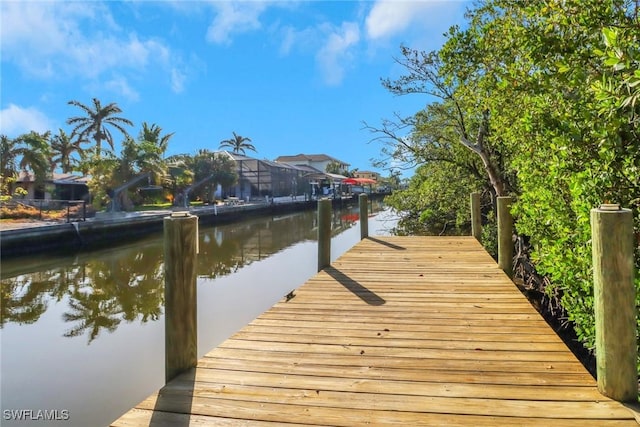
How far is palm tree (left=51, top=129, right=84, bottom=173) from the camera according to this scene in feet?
107

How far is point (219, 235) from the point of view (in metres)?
17.9

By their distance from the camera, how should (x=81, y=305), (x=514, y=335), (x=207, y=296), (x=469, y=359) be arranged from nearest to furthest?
(x=469, y=359), (x=514, y=335), (x=81, y=305), (x=207, y=296)

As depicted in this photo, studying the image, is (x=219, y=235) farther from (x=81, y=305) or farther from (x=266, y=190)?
(x=266, y=190)

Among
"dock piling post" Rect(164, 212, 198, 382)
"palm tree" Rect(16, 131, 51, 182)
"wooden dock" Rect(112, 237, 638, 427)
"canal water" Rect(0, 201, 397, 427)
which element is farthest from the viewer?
"palm tree" Rect(16, 131, 51, 182)

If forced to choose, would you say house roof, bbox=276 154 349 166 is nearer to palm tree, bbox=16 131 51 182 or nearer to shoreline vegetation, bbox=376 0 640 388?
palm tree, bbox=16 131 51 182

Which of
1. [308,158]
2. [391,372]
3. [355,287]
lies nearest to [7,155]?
[355,287]

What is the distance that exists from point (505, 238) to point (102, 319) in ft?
21.2

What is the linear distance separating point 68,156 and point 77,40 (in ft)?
79.2

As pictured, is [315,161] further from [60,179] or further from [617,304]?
[617,304]

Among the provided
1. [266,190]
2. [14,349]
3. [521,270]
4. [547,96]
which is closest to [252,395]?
[547,96]

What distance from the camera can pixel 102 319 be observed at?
258 inches

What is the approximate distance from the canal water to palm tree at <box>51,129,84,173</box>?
81.5 feet

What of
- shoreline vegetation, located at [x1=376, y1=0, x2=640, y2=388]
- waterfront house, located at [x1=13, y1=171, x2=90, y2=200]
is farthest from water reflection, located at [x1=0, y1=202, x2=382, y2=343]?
waterfront house, located at [x1=13, y1=171, x2=90, y2=200]

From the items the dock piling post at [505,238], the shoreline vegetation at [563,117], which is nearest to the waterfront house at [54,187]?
the shoreline vegetation at [563,117]
